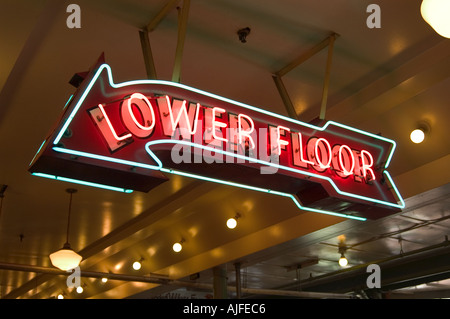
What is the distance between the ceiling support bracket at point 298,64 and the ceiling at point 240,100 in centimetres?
5

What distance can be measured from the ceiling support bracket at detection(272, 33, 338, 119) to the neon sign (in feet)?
1.66

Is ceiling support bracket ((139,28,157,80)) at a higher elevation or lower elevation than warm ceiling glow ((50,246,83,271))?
higher

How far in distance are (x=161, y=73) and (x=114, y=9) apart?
0.97 metres

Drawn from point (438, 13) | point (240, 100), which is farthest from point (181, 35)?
point (240, 100)

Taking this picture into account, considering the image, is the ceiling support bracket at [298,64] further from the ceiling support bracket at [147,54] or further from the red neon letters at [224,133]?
the ceiling support bracket at [147,54]

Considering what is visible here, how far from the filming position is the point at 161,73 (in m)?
5.15

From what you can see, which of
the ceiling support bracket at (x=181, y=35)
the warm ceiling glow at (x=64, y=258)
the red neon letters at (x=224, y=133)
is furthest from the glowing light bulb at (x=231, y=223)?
the ceiling support bracket at (x=181, y=35)

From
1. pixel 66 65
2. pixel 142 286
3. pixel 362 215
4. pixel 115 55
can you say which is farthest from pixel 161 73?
pixel 142 286

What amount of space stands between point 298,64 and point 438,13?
2.32 m

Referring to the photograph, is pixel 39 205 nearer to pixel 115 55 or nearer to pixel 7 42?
pixel 115 55

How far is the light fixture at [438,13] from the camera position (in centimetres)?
262

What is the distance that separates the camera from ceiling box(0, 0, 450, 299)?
4398mm
